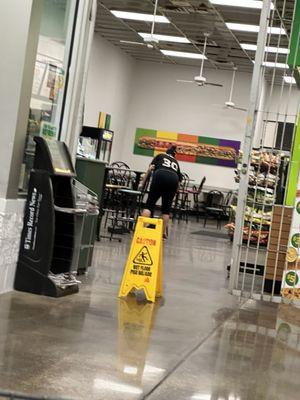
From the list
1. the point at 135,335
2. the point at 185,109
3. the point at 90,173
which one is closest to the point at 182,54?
the point at 185,109

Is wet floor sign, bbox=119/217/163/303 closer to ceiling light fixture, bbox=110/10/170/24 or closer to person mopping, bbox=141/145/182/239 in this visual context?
person mopping, bbox=141/145/182/239

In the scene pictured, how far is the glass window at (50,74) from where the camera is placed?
5.04m

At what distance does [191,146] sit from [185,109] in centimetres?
106

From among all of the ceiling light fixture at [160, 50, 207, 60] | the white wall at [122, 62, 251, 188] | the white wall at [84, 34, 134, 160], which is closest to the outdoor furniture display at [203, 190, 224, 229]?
the white wall at [122, 62, 251, 188]

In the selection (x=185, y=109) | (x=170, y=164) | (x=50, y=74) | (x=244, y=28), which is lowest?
(x=170, y=164)

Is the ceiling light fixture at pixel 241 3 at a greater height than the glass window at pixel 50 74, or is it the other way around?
the ceiling light fixture at pixel 241 3

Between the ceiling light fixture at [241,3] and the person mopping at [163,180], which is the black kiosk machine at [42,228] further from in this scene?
the ceiling light fixture at [241,3]

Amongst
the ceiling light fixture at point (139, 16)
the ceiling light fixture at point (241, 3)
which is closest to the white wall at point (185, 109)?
the ceiling light fixture at point (139, 16)

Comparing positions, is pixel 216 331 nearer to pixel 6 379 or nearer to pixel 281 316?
pixel 281 316

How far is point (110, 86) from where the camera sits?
1695 cm

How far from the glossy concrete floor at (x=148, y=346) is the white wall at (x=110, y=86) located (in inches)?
404

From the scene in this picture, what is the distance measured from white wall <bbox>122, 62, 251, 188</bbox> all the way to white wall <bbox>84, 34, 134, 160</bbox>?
13.2 inches

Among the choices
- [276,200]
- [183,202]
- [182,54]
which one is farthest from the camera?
[182,54]

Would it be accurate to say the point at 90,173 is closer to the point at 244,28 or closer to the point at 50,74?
the point at 50,74
